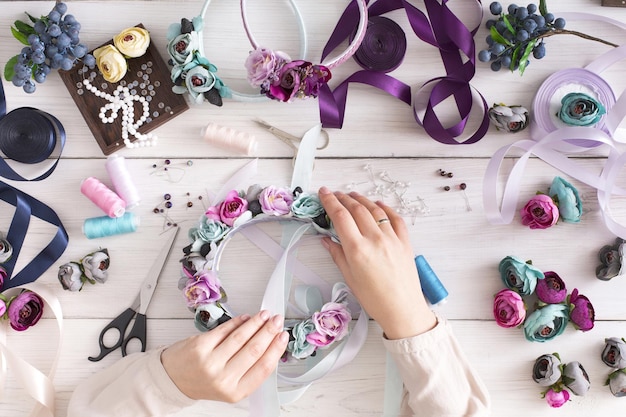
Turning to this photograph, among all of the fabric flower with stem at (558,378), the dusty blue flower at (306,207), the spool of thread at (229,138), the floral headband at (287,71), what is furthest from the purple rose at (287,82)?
the fabric flower with stem at (558,378)

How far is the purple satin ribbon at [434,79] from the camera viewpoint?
1.34 metres

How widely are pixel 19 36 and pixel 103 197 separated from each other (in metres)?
0.42

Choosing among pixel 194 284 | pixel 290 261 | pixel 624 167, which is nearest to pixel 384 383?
pixel 290 261

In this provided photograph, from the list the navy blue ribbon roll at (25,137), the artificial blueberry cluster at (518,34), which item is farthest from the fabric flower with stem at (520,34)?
the navy blue ribbon roll at (25,137)

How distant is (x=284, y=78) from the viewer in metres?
1.27

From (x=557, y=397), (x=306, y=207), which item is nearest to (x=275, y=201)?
(x=306, y=207)

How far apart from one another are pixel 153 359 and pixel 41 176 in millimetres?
509

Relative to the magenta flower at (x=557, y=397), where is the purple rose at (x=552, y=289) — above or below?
above

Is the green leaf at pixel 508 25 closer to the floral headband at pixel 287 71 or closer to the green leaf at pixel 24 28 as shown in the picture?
the floral headband at pixel 287 71

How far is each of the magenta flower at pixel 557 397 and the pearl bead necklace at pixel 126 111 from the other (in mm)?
1071

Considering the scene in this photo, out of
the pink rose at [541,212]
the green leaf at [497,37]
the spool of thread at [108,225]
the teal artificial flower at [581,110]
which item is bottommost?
the spool of thread at [108,225]

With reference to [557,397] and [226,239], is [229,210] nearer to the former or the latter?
[226,239]

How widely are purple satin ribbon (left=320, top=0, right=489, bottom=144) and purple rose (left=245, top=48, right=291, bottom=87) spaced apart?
0.43ft

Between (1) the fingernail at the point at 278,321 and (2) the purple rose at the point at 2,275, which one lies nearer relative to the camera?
(1) the fingernail at the point at 278,321
